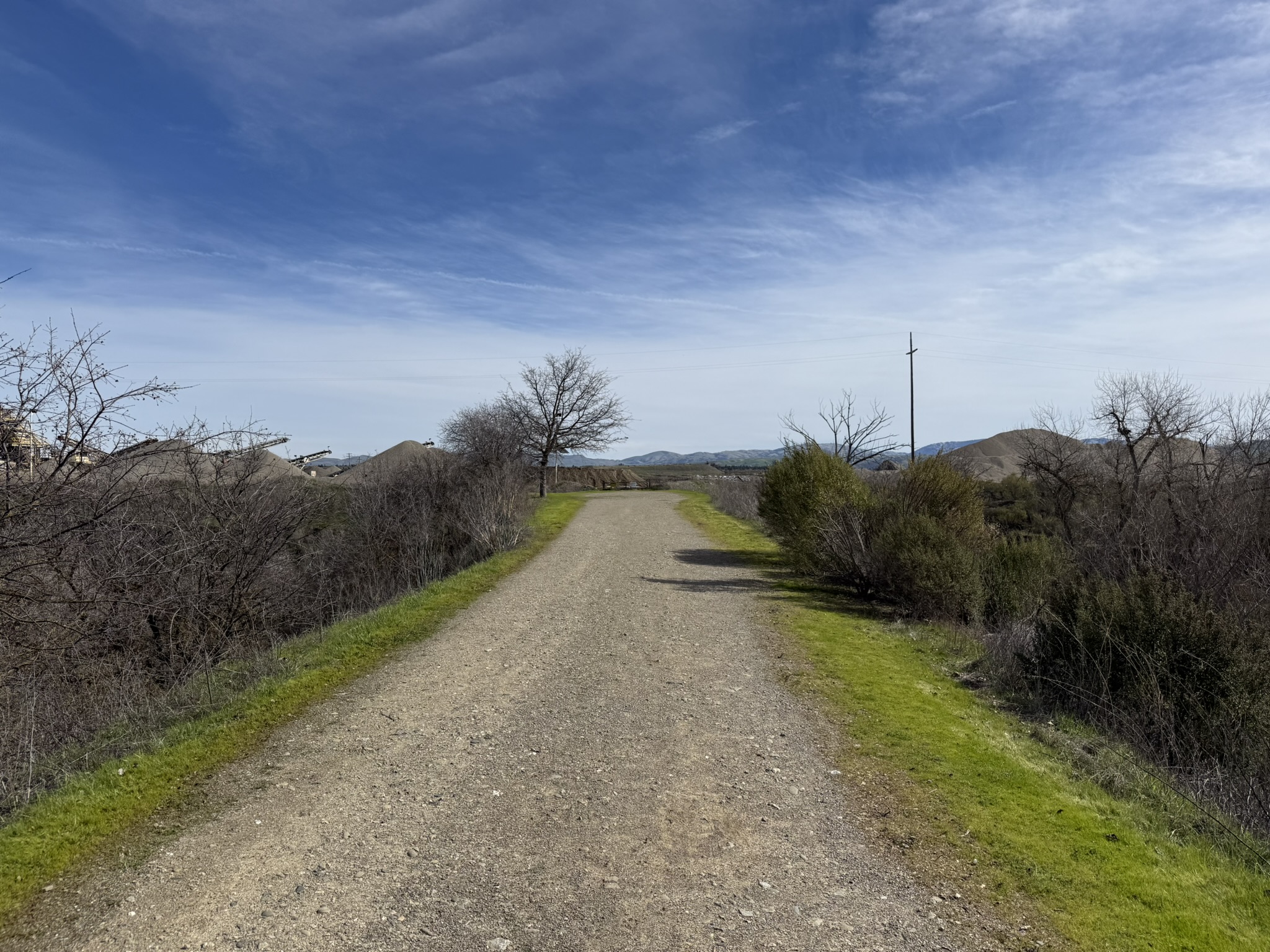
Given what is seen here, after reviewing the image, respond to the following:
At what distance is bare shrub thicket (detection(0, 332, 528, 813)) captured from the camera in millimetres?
6309

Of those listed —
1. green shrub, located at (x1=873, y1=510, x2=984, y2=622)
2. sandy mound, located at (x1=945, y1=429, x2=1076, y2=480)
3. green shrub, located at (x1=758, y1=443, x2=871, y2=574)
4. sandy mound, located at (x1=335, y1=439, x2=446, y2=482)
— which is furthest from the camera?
sandy mound, located at (x1=945, y1=429, x2=1076, y2=480)

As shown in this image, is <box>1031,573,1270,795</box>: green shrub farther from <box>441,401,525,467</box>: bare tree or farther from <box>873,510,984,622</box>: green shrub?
<box>441,401,525,467</box>: bare tree

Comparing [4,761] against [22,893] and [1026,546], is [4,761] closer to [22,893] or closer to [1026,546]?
[22,893]

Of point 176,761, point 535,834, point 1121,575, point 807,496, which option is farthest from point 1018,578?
point 176,761

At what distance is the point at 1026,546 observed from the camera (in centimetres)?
1298

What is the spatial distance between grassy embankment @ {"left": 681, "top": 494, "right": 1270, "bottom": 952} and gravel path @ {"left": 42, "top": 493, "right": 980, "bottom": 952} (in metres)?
0.44

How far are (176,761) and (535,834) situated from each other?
106 inches

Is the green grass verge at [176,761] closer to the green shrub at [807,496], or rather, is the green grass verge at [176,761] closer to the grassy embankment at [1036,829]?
the grassy embankment at [1036,829]

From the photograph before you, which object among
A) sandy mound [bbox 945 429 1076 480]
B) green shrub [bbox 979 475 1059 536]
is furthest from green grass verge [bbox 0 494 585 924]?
sandy mound [bbox 945 429 1076 480]

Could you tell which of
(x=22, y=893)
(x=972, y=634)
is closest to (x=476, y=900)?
(x=22, y=893)

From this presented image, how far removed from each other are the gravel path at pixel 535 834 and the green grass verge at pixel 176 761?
14.1 inches

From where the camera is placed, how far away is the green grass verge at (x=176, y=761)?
4.08m

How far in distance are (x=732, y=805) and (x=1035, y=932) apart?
1.72 m

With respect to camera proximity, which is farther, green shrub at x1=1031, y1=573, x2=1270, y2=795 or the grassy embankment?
green shrub at x1=1031, y1=573, x2=1270, y2=795
